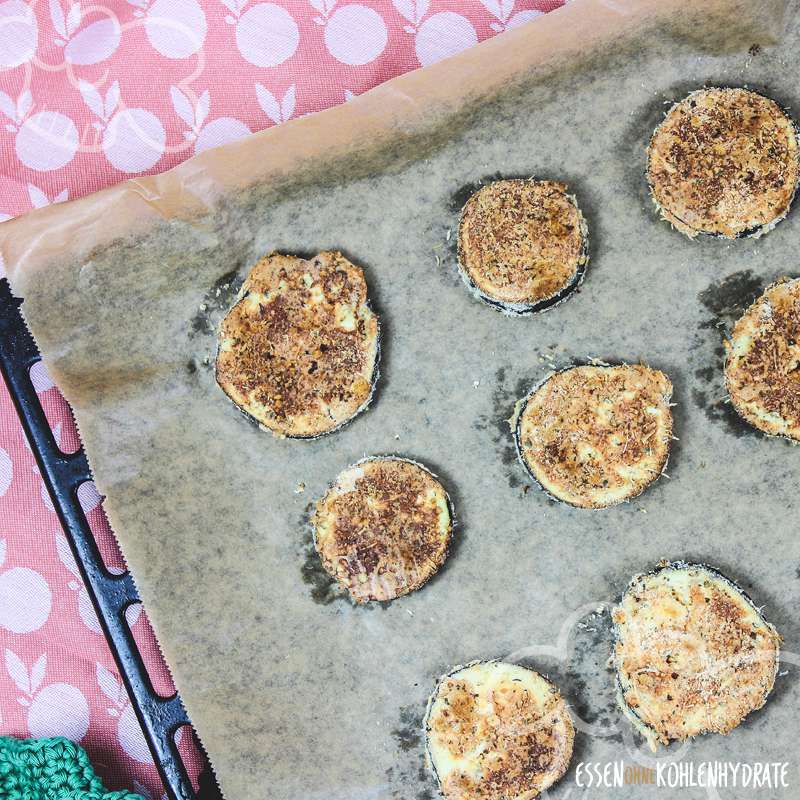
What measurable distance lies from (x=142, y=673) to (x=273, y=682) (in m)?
0.54

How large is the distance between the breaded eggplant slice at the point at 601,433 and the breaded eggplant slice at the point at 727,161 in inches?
28.0

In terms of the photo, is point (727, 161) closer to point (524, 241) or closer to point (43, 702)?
point (524, 241)

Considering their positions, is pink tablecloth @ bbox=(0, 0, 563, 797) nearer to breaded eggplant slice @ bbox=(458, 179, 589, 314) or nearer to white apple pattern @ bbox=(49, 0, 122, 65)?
white apple pattern @ bbox=(49, 0, 122, 65)

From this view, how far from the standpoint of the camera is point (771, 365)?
11.5 ft

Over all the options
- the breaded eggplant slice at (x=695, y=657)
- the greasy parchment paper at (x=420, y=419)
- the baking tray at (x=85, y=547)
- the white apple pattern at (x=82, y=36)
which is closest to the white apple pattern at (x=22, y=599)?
the baking tray at (x=85, y=547)

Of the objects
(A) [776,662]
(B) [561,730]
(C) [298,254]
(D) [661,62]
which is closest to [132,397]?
(C) [298,254]

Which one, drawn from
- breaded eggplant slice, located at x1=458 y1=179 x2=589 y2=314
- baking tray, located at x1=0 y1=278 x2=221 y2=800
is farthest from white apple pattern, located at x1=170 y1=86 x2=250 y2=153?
breaded eggplant slice, located at x1=458 y1=179 x2=589 y2=314

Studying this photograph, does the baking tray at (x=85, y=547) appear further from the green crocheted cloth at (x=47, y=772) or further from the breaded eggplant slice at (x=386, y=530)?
the breaded eggplant slice at (x=386, y=530)

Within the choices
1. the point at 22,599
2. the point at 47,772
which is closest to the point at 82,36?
the point at 22,599

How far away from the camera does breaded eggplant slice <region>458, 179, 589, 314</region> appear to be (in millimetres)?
3492

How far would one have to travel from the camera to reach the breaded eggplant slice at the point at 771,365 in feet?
11.5

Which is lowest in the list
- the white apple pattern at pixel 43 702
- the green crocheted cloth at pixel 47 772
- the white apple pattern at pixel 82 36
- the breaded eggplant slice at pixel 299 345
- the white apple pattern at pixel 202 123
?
the green crocheted cloth at pixel 47 772

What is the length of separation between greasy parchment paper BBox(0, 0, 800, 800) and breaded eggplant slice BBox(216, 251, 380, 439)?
0.12m

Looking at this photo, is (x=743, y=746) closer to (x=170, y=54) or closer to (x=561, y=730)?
(x=561, y=730)
